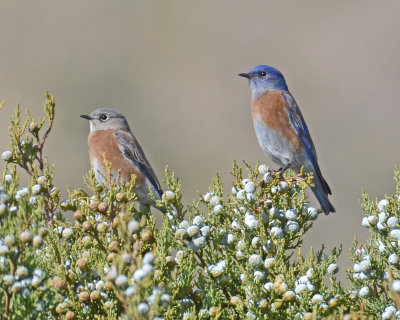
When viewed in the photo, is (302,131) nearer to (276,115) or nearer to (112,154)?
(276,115)

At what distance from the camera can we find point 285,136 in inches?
280

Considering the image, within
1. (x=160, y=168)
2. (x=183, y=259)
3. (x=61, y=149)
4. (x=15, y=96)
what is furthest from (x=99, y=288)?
(x=15, y=96)

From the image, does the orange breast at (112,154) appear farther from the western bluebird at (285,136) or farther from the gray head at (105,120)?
the western bluebird at (285,136)

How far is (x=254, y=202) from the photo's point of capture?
3664mm

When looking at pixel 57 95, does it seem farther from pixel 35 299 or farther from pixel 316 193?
pixel 35 299

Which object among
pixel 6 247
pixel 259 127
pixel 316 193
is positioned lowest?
pixel 316 193

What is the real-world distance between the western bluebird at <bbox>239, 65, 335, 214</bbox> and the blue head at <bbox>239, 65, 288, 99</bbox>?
0.16 meters

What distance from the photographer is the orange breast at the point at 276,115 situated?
23.4ft

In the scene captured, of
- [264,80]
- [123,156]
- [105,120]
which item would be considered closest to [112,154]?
[123,156]

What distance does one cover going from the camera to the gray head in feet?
24.6

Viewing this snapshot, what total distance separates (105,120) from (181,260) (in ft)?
15.1

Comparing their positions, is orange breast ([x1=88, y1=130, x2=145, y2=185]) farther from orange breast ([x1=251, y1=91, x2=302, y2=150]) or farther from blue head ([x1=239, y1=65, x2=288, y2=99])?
blue head ([x1=239, y1=65, x2=288, y2=99])

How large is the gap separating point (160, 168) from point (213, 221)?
16.3 m

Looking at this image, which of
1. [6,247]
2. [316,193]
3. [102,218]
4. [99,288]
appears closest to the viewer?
[6,247]
